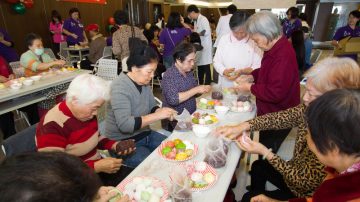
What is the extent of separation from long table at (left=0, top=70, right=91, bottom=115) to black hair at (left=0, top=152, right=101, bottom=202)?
2614 millimetres

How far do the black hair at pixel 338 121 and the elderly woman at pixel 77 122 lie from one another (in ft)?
3.74

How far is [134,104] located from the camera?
193 cm

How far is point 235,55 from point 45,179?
253 cm

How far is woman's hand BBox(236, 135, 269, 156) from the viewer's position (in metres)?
1.45

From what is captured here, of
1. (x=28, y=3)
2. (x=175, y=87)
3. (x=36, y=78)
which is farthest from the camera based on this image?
(x=28, y=3)

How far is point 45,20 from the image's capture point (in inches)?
289

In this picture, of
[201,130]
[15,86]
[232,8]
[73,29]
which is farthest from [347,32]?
[73,29]

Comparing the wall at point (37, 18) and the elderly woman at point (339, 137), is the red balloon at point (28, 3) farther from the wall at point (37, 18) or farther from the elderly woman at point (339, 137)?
the elderly woman at point (339, 137)

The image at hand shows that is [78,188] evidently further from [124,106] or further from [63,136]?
[124,106]

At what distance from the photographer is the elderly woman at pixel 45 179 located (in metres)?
0.54

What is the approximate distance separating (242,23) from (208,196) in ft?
6.53

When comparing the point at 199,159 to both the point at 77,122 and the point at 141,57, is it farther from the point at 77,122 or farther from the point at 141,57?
the point at 141,57

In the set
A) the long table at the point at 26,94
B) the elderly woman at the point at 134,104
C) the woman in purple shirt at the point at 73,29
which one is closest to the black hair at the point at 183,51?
the elderly woman at the point at 134,104

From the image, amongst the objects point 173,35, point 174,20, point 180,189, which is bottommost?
point 180,189
